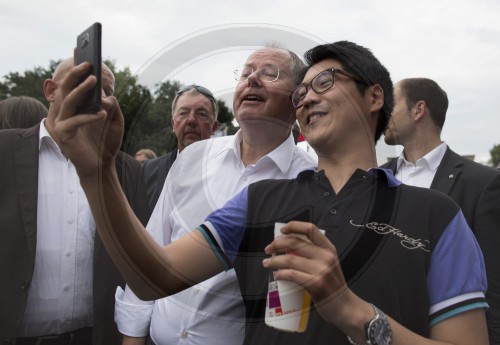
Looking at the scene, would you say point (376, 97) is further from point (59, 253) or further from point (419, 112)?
point (419, 112)

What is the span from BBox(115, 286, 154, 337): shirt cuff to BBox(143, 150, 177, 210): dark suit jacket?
1.45 ft

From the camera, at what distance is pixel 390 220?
1486 mm

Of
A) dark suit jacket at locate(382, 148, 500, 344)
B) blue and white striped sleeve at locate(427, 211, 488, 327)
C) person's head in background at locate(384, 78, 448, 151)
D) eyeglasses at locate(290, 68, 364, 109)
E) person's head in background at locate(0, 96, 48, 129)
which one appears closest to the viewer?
blue and white striped sleeve at locate(427, 211, 488, 327)

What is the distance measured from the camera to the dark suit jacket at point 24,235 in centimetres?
226

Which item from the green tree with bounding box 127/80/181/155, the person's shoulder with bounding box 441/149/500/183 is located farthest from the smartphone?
the person's shoulder with bounding box 441/149/500/183

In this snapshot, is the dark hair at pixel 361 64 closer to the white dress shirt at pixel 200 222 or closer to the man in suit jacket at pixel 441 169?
the man in suit jacket at pixel 441 169

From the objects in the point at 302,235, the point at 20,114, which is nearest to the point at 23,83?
the point at 20,114

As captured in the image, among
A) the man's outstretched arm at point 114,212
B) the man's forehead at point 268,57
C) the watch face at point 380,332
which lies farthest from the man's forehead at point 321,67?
the watch face at point 380,332

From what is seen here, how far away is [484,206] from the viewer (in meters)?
2.74

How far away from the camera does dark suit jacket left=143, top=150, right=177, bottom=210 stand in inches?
89.7

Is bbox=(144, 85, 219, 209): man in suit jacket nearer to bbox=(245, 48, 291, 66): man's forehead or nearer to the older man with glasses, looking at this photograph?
the older man with glasses

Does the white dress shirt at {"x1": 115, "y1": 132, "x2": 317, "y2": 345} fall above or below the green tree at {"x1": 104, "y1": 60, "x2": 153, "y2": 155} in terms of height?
below

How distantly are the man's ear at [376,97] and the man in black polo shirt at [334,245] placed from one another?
0.11 meters

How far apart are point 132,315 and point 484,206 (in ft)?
6.14
